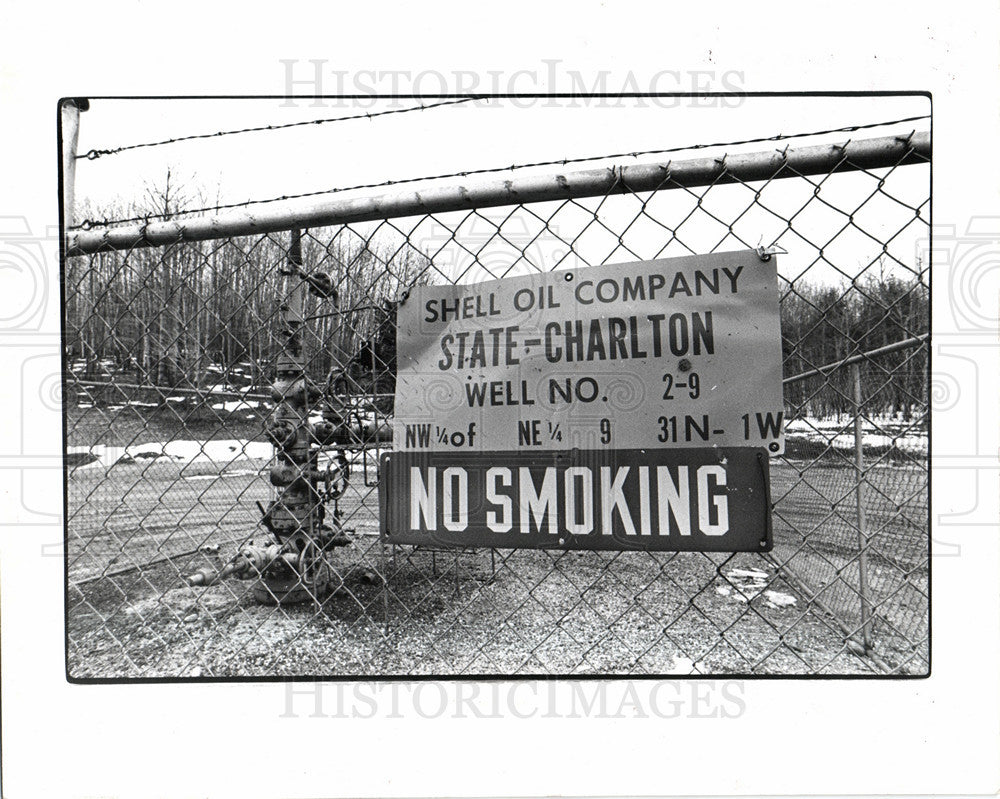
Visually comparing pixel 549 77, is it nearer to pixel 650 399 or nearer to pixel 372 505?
pixel 650 399

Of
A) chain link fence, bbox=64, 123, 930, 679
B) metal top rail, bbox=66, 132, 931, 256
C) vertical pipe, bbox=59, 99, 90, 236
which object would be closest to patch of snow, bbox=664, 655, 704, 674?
chain link fence, bbox=64, 123, 930, 679

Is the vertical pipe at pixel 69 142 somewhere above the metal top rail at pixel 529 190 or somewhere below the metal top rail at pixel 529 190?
above

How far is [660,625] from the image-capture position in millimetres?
2428

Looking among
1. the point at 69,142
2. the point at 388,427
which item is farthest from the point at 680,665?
the point at 69,142

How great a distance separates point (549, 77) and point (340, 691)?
138cm

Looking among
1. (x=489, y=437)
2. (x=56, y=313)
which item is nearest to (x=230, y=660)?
(x=56, y=313)

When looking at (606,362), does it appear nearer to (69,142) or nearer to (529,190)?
(529,190)

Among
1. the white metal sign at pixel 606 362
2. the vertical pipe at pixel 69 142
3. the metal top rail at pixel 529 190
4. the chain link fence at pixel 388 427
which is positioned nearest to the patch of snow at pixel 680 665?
the chain link fence at pixel 388 427

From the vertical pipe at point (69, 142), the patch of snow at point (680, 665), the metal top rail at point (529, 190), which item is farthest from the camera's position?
the patch of snow at point (680, 665)

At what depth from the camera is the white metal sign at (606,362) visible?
1.06 metres

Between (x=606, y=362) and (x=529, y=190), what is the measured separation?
387mm

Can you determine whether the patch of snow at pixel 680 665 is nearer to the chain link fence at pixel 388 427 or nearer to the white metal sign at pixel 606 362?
the chain link fence at pixel 388 427

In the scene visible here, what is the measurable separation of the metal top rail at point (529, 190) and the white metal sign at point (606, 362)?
160 mm

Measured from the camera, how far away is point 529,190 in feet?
3.58
